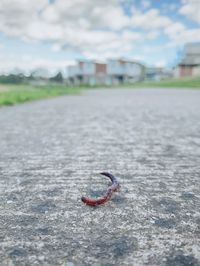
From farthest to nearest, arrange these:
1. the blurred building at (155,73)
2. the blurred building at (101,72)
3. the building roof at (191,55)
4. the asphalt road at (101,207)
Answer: the blurred building at (155,73)
the blurred building at (101,72)
the building roof at (191,55)
the asphalt road at (101,207)

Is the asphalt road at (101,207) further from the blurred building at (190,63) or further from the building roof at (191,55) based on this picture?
the building roof at (191,55)

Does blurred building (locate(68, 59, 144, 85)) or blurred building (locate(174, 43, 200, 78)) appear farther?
blurred building (locate(68, 59, 144, 85))

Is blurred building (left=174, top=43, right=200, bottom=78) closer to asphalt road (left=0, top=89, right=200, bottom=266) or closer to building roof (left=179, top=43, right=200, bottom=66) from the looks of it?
building roof (left=179, top=43, right=200, bottom=66)

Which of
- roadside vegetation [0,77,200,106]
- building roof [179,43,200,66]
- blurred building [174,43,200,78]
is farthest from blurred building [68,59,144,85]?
roadside vegetation [0,77,200,106]

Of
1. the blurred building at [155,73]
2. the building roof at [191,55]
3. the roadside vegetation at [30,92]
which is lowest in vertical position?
the roadside vegetation at [30,92]

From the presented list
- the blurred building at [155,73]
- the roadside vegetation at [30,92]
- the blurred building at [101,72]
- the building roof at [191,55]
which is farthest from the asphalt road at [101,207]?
the blurred building at [155,73]

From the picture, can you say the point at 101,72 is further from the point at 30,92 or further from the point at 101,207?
the point at 101,207
